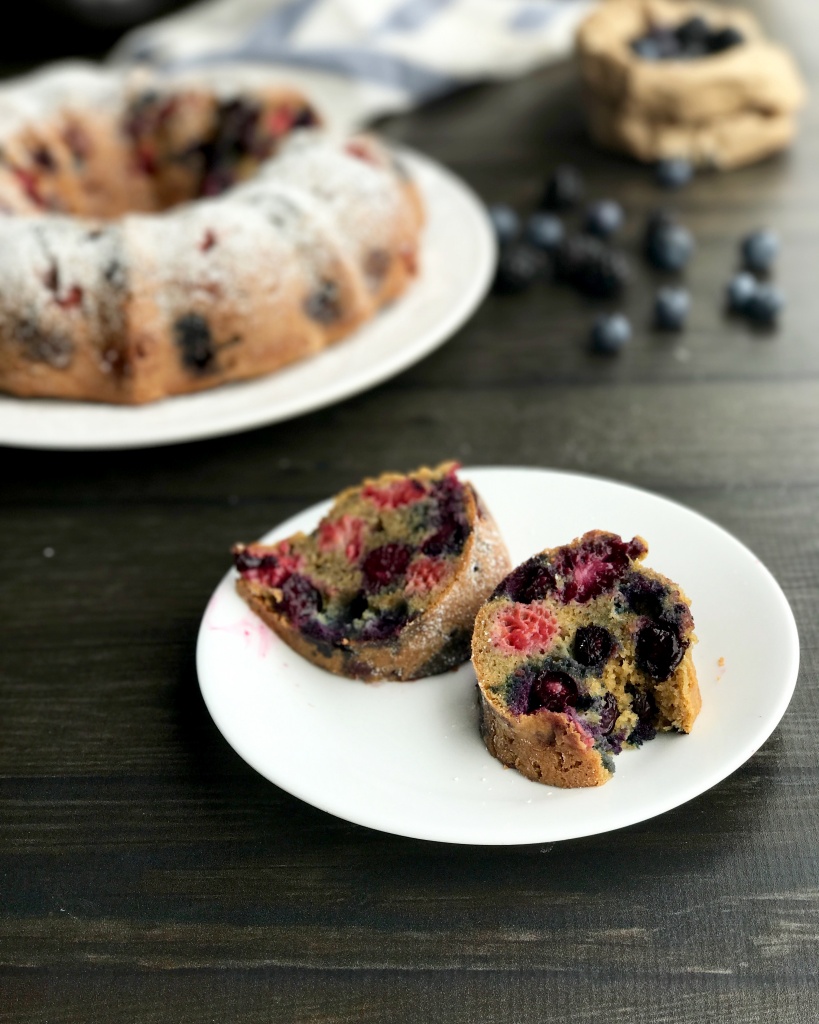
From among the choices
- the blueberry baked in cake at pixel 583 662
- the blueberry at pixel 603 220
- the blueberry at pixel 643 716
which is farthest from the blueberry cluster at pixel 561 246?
the blueberry at pixel 643 716

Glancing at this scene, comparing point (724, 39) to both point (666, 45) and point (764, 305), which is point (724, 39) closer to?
point (666, 45)

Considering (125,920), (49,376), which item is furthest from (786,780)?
(49,376)

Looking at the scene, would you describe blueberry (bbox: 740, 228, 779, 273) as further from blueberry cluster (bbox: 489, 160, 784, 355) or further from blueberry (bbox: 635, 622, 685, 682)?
blueberry (bbox: 635, 622, 685, 682)

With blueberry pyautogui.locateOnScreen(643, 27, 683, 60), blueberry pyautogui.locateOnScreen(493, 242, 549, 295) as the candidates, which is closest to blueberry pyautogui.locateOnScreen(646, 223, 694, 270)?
blueberry pyautogui.locateOnScreen(493, 242, 549, 295)

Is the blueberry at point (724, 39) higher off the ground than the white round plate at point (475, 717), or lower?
higher

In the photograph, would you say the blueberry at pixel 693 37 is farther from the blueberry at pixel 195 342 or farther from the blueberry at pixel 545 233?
the blueberry at pixel 195 342

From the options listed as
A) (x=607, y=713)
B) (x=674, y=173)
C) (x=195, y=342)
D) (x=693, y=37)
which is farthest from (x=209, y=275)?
(x=693, y=37)
